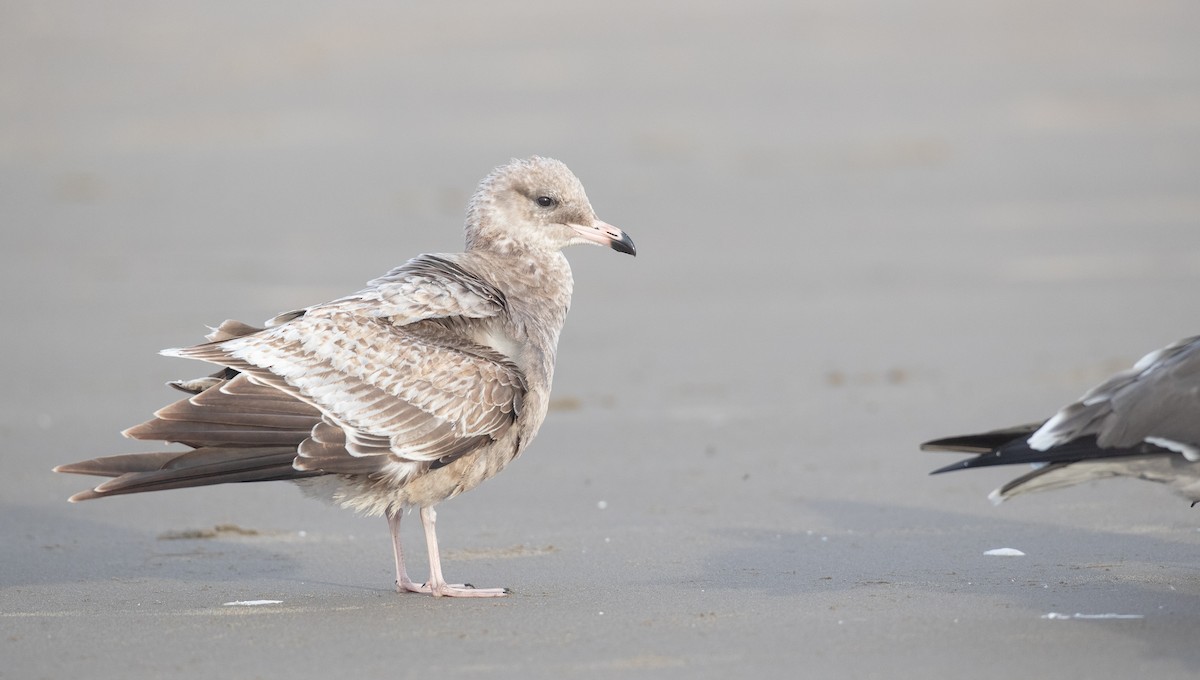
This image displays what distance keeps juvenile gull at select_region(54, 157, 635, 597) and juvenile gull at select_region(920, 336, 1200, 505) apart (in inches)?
68.7

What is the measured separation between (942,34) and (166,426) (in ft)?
62.0

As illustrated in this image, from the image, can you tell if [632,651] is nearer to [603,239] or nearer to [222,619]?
[222,619]

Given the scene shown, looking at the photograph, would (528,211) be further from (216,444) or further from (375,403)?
(216,444)

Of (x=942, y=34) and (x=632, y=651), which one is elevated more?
(x=942, y=34)

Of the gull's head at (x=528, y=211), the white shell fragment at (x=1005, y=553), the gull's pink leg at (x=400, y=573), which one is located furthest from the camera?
the gull's head at (x=528, y=211)

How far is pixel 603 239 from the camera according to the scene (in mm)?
7234

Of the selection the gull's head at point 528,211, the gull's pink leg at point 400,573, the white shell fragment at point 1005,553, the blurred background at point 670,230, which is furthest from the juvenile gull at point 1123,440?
the gull's head at point 528,211

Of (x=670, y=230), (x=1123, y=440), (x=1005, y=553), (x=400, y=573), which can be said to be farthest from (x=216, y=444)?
(x=670, y=230)

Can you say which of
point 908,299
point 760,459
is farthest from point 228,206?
point 760,459

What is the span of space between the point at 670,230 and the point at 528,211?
22.1ft

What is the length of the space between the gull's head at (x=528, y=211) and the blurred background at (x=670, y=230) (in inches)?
47.8

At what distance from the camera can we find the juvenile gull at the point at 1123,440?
550 centimetres

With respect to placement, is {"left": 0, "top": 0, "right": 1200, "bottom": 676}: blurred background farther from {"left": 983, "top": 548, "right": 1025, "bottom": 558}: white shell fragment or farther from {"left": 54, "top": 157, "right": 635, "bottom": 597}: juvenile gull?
{"left": 54, "top": 157, "right": 635, "bottom": 597}: juvenile gull

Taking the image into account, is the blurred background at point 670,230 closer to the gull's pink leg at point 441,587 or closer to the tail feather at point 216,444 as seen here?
the gull's pink leg at point 441,587
